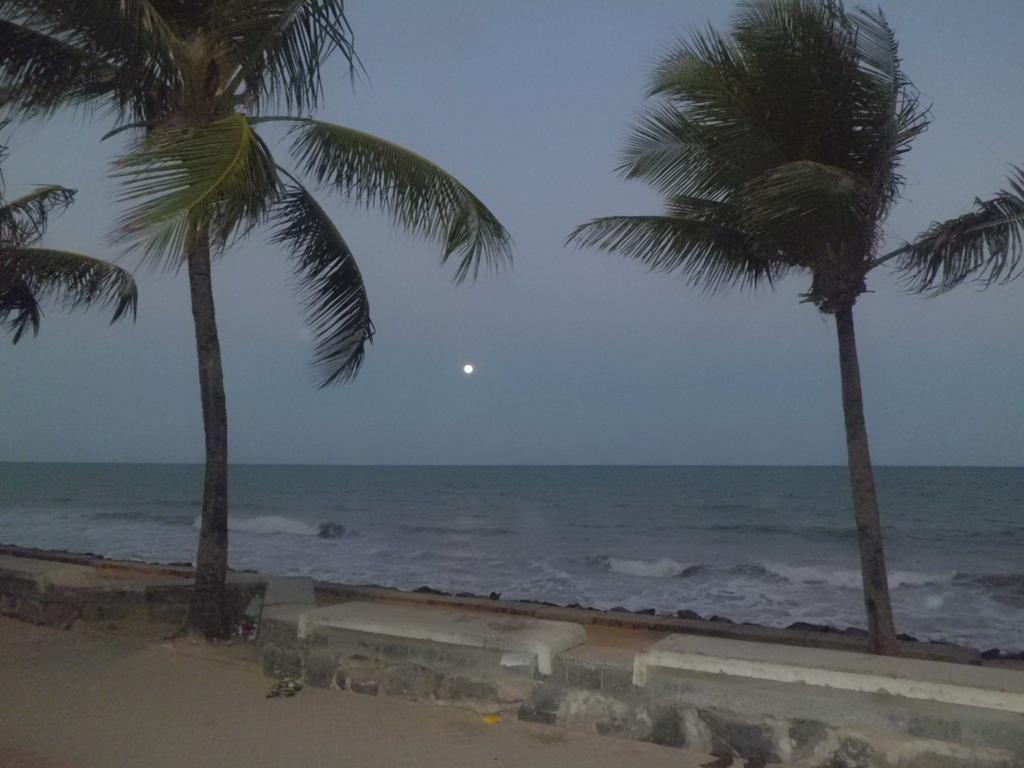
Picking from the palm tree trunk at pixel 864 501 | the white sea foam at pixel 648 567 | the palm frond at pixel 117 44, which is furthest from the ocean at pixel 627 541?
the palm frond at pixel 117 44

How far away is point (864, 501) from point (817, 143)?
2689 mm

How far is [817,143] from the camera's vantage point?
612 centimetres

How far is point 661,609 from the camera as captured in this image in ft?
51.2

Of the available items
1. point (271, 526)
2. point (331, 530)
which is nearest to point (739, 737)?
point (331, 530)

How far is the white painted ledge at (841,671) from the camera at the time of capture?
368 cm

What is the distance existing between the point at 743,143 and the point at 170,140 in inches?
161

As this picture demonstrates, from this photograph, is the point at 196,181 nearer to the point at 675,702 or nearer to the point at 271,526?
the point at 675,702

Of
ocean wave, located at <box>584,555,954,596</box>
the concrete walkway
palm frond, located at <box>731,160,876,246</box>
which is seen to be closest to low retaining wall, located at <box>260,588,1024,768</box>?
the concrete walkway

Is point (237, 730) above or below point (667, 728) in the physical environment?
below

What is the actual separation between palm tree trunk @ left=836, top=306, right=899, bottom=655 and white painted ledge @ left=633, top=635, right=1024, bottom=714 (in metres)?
1.82

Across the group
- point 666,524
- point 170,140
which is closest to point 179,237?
point 170,140

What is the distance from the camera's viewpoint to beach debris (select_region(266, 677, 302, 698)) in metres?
5.41

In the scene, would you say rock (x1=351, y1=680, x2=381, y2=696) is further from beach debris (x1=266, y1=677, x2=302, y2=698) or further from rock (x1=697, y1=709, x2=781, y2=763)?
rock (x1=697, y1=709, x2=781, y2=763)

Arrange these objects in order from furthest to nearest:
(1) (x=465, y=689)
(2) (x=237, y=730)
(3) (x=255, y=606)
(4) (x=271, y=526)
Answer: (4) (x=271, y=526) → (3) (x=255, y=606) → (1) (x=465, y=689) → (2) (x=237, y=730)
